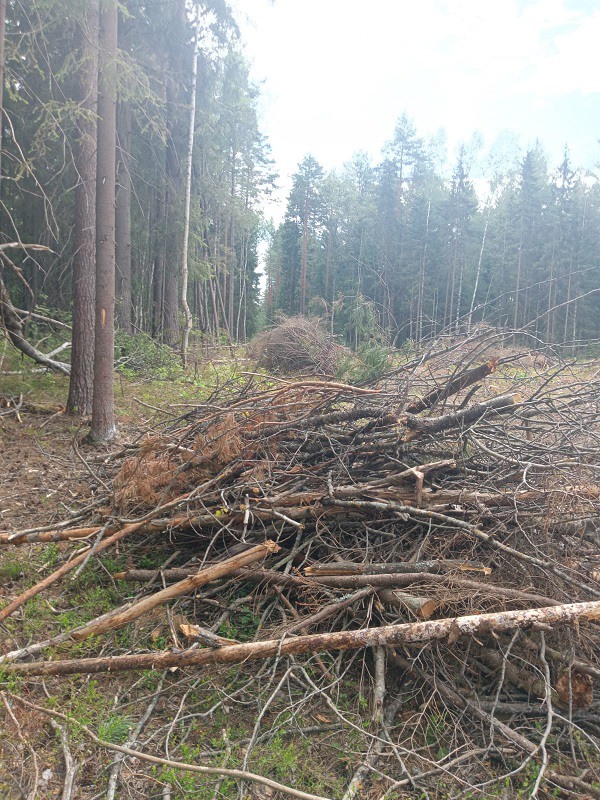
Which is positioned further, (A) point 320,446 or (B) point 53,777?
(A) point 320,446

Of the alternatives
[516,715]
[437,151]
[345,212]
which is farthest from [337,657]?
[437,151]

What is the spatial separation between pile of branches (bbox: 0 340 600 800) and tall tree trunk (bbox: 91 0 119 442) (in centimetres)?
322

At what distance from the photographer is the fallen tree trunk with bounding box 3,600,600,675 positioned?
2.70 m

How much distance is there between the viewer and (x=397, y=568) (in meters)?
3.24

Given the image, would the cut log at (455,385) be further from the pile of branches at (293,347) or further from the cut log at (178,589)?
the pile of branches at (293,347)

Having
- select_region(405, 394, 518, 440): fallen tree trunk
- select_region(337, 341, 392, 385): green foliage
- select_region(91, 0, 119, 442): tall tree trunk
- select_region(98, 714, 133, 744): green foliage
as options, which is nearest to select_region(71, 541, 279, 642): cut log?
select_region(98, 714, 133, 744): green foliage

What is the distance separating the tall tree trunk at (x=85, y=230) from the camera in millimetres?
7500

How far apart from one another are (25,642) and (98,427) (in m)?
4.46

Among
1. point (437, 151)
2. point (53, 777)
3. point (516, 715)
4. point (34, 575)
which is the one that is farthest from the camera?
point (437, 151)

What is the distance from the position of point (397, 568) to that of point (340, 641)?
668 mm

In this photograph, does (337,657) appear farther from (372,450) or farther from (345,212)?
(345,212)

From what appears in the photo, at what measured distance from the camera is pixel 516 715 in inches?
110

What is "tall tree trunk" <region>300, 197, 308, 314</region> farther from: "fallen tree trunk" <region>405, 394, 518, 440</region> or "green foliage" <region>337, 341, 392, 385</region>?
"fallen tree trunk" <region>405, 394, 518, 440</region>

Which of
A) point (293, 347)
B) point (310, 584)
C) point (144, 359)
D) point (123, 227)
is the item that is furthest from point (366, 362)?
point (123, 227)
